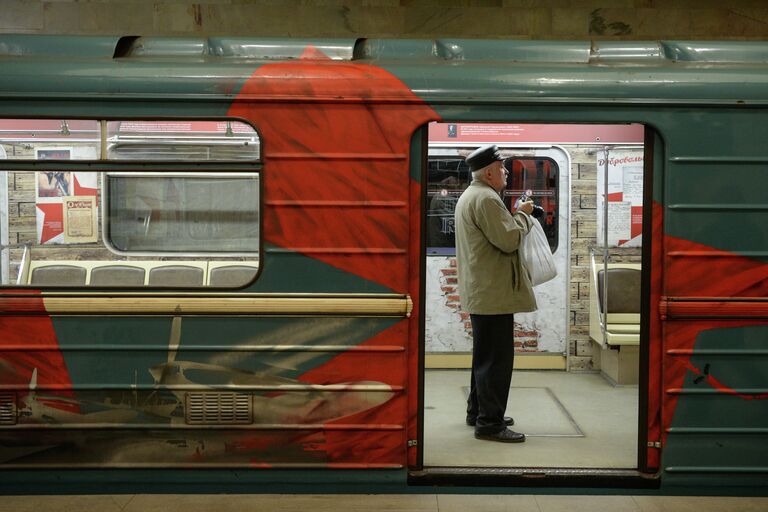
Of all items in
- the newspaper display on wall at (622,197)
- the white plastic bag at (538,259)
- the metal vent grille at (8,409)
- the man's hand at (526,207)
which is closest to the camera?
the metal vent grille at (8,409)

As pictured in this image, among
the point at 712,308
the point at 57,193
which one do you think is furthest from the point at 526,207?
the point at 57,193

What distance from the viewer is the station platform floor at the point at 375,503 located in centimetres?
371

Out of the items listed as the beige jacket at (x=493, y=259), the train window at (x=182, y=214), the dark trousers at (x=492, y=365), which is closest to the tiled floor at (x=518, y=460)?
the dark trousers at (x=492, y=365)

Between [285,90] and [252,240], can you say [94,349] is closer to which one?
[252,240]

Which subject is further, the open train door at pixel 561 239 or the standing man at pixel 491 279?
the open train door at pixel 561 239

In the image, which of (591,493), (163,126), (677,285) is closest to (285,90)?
(163,126)

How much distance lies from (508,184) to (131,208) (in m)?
3.85

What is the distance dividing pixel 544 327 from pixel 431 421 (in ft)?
7.03

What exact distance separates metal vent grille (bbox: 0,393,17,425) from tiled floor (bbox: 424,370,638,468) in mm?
2222

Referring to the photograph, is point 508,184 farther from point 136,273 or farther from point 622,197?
point 136,273

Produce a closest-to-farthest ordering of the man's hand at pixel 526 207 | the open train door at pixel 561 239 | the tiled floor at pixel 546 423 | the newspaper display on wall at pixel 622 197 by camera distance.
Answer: the tiled floor at pixel 546 423
the man's hand at pixel 526 207
the open train door at pixel 561 239
the newspaper display on wall at pixel 622 197

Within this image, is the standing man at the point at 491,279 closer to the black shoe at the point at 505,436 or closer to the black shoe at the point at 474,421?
the black shoe at the point at 505,436

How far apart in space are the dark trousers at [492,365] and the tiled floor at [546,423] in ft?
0.55

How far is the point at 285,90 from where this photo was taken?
3812mm
